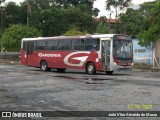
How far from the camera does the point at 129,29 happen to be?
2457 inches

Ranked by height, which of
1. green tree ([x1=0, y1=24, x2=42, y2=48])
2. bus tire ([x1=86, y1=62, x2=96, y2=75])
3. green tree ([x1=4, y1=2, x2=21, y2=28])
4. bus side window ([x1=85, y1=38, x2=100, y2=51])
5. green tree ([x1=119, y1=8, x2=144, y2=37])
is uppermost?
green tree ([x1=4, y1=2, x2=21, y2=28])

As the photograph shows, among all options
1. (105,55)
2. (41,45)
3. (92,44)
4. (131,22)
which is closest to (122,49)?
(105,55)

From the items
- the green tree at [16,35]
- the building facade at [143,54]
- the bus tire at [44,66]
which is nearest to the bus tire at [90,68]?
the bus tire at [44,66]

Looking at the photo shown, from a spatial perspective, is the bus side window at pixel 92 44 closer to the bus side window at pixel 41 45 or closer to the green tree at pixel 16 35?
the bus side window at pixel 41 45

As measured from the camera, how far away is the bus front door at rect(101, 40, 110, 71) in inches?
1072

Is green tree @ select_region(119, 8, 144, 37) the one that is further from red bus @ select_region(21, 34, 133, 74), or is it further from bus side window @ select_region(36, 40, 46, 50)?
red bus @ select_region(21, 34, 133, 74)

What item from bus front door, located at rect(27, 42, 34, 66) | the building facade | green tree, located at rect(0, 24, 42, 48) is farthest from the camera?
green tree, located at rect(0, 24, 42, 48)

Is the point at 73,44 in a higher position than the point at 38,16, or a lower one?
lower

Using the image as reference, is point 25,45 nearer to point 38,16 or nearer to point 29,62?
point 29,62

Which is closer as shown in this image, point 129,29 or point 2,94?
point 2,94

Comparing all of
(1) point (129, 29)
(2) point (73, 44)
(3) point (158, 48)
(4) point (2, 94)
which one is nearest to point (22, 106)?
(4) point (2, 94)

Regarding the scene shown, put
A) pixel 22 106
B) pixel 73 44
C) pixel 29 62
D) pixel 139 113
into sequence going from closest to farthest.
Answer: pixel 139 113
pixel 22 106
pixel 73 44
pixel 29 62

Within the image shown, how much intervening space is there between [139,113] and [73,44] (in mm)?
20286

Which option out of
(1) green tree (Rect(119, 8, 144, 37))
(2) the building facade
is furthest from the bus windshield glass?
(1) green tree (Rect(119, 8, 144, 37))
